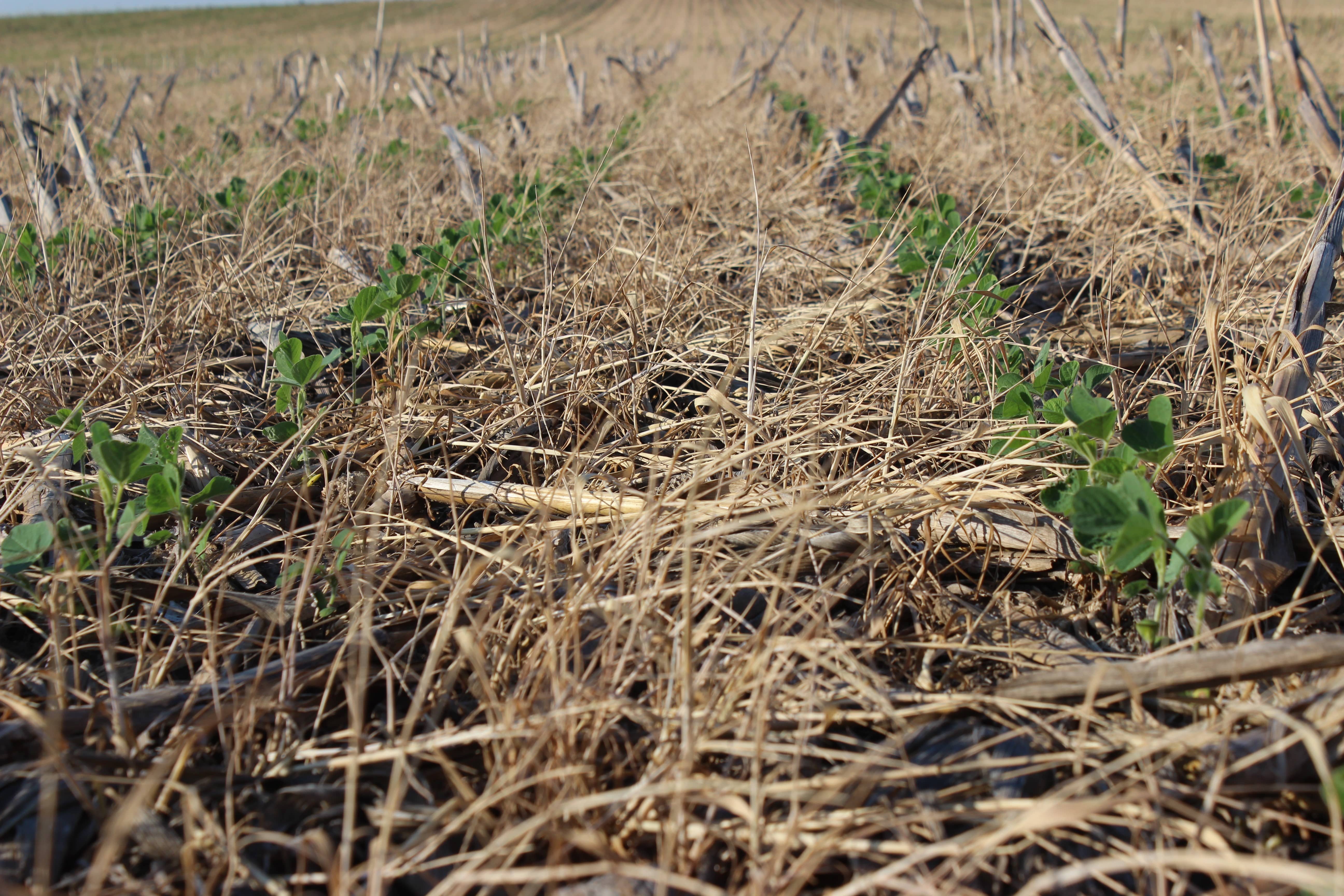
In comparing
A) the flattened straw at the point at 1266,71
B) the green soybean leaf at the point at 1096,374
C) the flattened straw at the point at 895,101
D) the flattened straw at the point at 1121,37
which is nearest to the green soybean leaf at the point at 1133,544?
the green soybean leaf at the point at 1096,374

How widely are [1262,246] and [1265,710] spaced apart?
2098 mm

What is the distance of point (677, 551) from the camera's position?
4.45ft

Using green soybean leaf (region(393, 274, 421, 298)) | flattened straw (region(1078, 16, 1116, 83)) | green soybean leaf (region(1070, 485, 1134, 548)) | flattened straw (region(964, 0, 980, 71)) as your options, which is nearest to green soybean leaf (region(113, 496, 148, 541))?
green soybean leaf (region(393, 274, 421, 298))

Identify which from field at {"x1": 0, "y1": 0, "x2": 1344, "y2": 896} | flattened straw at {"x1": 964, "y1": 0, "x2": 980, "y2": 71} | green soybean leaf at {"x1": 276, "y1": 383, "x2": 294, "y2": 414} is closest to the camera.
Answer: field at {"x1": 0, "y1": 0, "x2": 1344, "y2": 896}

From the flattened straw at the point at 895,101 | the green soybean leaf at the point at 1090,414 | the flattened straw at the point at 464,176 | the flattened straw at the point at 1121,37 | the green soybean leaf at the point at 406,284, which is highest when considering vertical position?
the flattened straw at the point at 1121,37

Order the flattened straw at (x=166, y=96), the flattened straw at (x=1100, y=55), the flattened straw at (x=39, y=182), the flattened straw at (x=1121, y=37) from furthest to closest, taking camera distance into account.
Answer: the flattened straw at (x=166, y=96)
the flattened straw at (x=1100, y=55)
the flattened straw at (x=1121, y=37)
the flattened straw at (x=39, y=182)

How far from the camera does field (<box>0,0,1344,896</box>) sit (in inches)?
38.4

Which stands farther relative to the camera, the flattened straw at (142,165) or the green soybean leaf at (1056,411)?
the flattened straw at (142,165)

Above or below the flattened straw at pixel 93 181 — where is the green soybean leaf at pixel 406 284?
below

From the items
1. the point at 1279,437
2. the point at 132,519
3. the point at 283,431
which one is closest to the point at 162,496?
the point at 132,519

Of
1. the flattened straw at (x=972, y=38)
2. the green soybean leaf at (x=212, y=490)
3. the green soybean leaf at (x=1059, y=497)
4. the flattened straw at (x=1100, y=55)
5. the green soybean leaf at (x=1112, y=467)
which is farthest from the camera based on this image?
the flattened straw at (x=972, y=38)

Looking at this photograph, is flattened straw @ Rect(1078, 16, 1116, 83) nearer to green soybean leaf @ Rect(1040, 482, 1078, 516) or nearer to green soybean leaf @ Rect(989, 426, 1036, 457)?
green soybean leaf @ Rect(989, 426, 1036, 457)

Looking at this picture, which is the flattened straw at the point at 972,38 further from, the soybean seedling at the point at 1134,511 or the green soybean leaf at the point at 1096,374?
the soybean seedling at the point at 1134,511

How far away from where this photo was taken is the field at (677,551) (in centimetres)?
98
